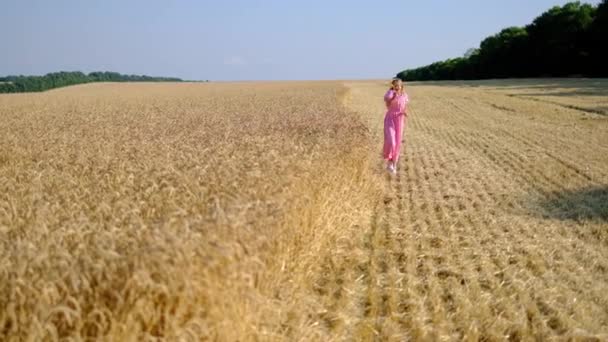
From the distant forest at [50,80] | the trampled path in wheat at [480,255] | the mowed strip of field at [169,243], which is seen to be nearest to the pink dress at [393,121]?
the trampled path in wheat at [480,255]

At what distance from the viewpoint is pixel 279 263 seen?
4203 millimetres

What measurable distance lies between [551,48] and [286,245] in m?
66.8

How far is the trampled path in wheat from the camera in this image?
4.38 meters

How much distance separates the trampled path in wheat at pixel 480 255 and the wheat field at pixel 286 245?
0.08ft

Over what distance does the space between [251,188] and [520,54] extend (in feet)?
236

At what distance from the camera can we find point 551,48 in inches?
2418

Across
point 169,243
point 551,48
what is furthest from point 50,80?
point 169,243

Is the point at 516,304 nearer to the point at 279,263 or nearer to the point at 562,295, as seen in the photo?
the point at 562,295

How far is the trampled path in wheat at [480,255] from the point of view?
438cm

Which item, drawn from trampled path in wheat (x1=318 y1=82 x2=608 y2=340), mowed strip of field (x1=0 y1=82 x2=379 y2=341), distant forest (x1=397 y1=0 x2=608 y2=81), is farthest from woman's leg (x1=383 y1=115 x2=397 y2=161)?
distant forest (x1=397 y1=0 x2=608 y2=81)

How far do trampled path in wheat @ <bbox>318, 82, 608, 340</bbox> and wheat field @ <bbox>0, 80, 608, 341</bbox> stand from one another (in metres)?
0.02

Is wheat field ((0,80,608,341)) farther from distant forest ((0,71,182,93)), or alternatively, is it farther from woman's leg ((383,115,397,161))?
distant forest ((0,71,182,93))

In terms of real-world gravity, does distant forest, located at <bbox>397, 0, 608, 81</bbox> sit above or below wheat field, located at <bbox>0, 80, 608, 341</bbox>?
above

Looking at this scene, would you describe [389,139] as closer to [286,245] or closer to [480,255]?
[480,255]
